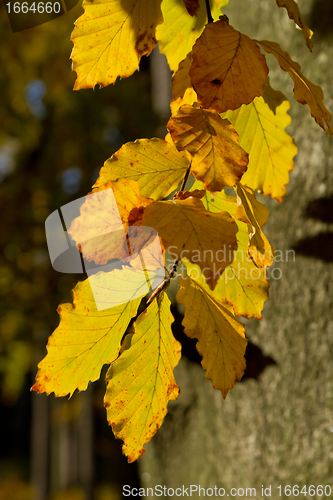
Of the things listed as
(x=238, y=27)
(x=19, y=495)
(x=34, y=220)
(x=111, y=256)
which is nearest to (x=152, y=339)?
(x=111, y=256)

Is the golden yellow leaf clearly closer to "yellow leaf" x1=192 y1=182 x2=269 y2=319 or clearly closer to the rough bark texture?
"yellow leaf" x1=192 y1=182 x2=269 y2=319

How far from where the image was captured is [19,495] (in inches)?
150

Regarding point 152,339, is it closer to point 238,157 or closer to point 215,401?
point 238,157

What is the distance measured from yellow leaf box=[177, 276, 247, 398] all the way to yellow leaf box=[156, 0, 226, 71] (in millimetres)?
250

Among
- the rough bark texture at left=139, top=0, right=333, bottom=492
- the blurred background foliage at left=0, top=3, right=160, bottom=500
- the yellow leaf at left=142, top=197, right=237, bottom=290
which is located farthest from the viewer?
the blurred background foliage at left=0, top=3, right=160, bottom=500

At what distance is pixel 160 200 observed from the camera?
0.30m

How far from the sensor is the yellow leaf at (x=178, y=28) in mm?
366

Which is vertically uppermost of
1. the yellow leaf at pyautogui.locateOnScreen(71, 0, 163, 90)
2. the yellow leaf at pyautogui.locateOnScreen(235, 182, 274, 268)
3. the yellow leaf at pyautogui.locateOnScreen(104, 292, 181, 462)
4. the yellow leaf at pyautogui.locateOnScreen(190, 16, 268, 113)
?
the yellow leaf at pyautogui.locateOnScreen(71, 0, 163, 90)

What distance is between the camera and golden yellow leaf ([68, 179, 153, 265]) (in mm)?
276

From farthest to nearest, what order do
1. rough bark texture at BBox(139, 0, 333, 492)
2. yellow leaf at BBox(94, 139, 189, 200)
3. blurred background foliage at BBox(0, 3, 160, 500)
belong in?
blurred background foliage at BBox(0, 3, 160, 500) < rough bark texture at BBox(139, 0, 333, 492) < yellow leaf at BBox(94, 139, 189, 200)

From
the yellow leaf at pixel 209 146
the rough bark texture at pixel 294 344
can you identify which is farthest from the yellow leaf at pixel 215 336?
the rough bark texture at pixel 294 344

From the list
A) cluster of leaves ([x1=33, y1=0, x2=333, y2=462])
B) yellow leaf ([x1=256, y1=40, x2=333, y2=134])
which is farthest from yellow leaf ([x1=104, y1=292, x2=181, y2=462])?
yellow leaf ([x1=256, y1=40, x2=333, y2=134])

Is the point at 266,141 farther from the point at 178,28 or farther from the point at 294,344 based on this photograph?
the point at 294,344

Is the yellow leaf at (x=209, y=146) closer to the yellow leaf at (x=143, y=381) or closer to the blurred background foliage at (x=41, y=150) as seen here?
the yellow leaf at (x=143, y=381)
